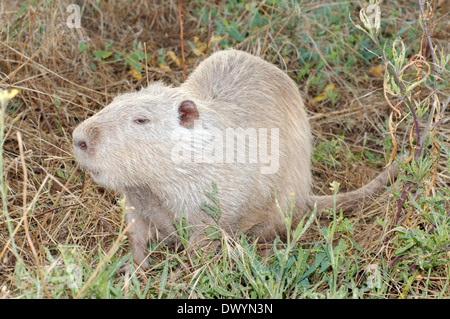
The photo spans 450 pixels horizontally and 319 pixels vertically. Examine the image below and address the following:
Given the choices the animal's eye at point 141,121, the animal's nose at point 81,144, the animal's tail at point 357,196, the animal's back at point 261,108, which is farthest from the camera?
the animal's tail at point 357,196

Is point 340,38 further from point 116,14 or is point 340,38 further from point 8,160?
point 8,160

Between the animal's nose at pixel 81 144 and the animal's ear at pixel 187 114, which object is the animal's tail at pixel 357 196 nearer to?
the animal's ear at pixel 187 114

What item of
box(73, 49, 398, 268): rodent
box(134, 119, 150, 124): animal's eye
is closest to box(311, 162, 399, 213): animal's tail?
box(73, 49, 398, 268): rodent

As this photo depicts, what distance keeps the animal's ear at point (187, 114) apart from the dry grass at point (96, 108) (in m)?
0.57

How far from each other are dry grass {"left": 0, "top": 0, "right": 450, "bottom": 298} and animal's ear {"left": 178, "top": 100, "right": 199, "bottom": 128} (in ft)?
Answer: 1.88

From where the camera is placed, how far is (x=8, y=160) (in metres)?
3.26

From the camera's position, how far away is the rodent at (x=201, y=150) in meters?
2.43

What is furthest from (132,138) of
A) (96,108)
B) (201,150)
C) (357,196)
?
(96,108)

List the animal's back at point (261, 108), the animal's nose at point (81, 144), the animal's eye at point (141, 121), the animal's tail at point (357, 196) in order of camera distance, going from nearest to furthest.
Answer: the animal's nose at point (81, 144)
the animal's eye at point (141, 121)
the animal's back at point (261, 108)
the animal's tail at point (357, 196)

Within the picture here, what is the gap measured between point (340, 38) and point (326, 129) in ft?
2.49

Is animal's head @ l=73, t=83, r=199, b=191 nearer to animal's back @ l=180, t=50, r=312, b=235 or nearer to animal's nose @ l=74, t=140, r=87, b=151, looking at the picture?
animal's nose @ l=74, t=140, r=87, b=151

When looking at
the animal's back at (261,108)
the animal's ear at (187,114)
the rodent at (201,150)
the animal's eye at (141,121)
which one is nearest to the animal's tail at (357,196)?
the rodent at (201,150)

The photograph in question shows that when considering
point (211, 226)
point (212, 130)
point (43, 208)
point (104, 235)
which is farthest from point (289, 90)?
point (43, 208)

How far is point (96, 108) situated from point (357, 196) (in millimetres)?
1806
